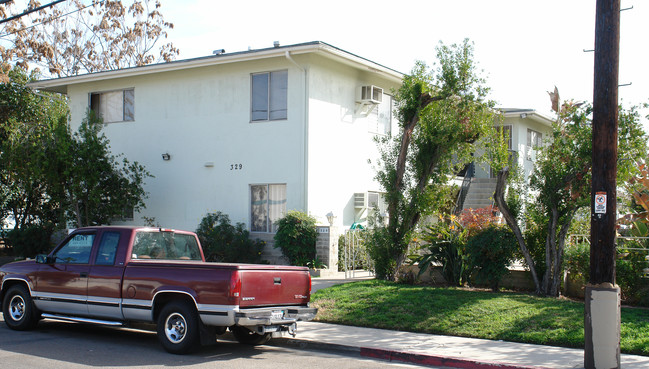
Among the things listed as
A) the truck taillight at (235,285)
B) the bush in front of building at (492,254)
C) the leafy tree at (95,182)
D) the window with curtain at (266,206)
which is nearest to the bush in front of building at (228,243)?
the window with curtain at (266,206)

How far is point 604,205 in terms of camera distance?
7.96 metres

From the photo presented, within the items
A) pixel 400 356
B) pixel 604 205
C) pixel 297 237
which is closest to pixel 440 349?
pixel 400 356

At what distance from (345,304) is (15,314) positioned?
5796 mm

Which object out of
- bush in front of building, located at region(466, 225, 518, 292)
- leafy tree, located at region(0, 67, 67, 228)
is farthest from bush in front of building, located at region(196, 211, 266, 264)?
bush in front of building, located at region(466, 225, 518, 292)

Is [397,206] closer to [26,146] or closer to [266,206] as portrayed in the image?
[266,206]

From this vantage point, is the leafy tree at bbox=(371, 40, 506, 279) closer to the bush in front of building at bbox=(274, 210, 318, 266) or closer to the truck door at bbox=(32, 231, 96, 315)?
the bush in front of building at bbox=(274, 210, 318, 266)

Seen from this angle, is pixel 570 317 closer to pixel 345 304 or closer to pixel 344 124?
pixel 345 304

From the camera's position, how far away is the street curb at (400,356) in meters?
8.29

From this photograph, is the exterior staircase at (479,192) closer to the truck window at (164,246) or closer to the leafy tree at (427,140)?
the leafy tree at (427,140)

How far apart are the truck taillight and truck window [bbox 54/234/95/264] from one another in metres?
2.91

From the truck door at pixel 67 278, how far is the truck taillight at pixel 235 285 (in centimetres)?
278

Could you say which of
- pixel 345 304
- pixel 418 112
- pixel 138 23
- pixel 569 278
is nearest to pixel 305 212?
pixel 418 112

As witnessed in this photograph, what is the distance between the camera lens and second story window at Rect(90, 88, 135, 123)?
22.2 meters

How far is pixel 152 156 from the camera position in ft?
70.3
